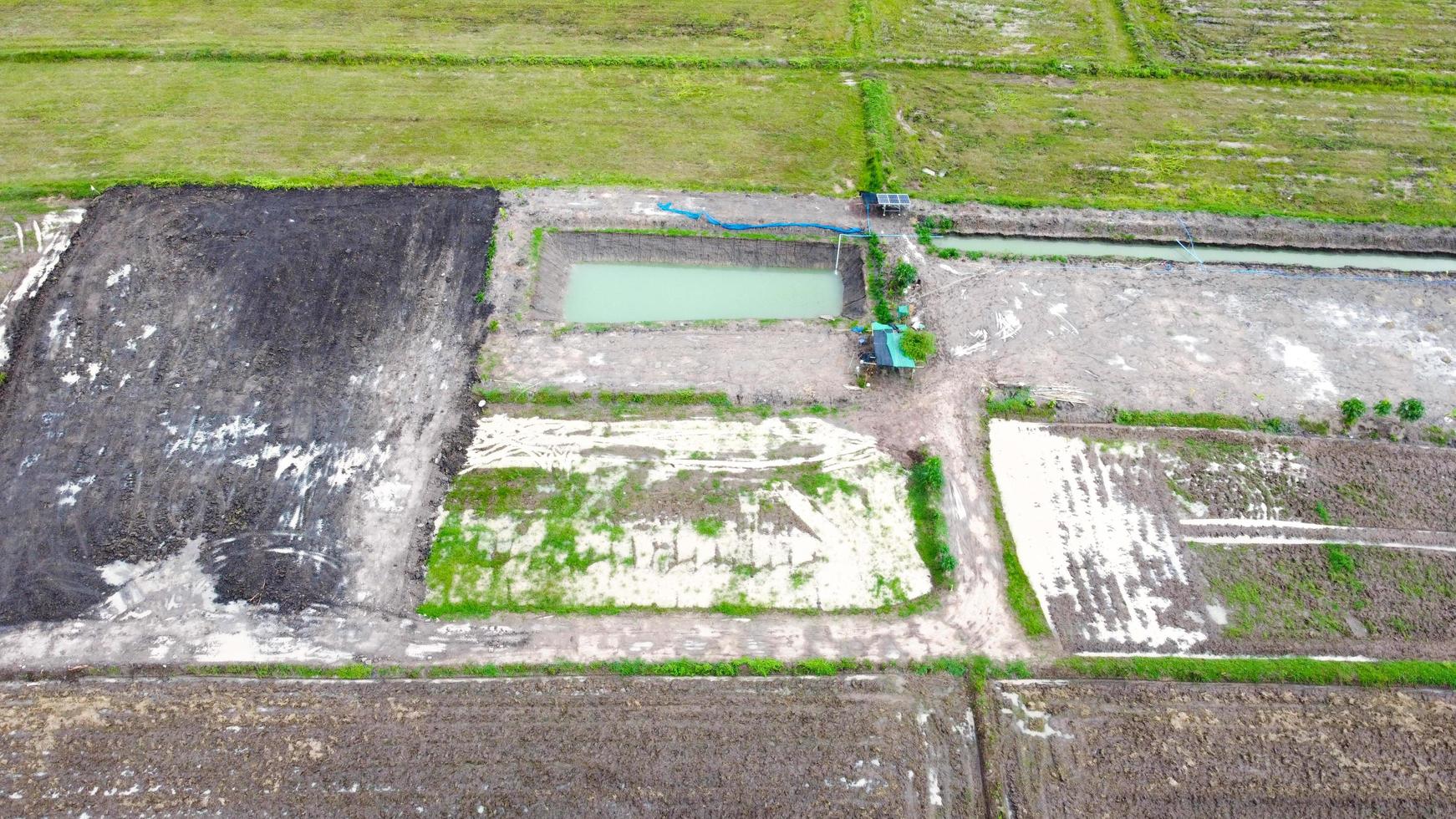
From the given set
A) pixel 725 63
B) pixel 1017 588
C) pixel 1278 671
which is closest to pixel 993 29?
pixel 725 63

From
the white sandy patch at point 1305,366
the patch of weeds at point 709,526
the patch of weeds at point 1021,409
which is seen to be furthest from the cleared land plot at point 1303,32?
the patch of weeds at point 709,526

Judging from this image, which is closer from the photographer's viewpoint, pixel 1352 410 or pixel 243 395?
pixel 1352 410

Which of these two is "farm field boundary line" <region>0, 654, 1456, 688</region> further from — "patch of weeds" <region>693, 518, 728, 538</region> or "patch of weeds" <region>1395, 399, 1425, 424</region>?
"patch of weeds" <region>1395, 399, 1425, 424</region>

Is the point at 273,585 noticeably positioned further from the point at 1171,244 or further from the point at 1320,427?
the point at 1171,244

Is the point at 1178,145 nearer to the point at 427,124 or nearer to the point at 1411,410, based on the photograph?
the point at 1411,410

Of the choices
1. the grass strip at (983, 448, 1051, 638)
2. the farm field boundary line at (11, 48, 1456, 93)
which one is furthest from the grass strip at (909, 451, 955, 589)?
the farm field boundary line at (11, 48, 1456, 93)

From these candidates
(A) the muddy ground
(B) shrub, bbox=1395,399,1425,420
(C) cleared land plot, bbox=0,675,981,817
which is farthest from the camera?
(B) shrub, bbox=1395,399,1425,420

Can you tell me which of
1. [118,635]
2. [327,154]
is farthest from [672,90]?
[118,635]

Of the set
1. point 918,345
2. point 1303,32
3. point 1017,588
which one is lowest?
point 1017,588
